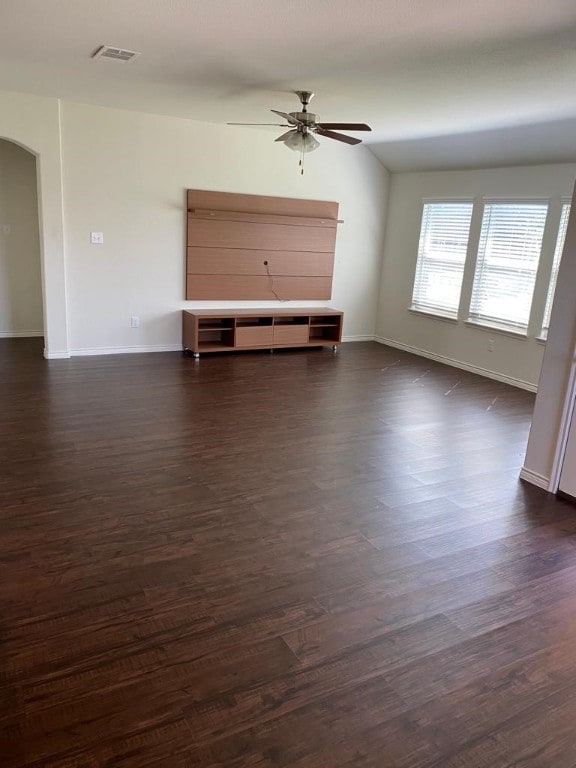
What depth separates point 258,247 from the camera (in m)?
7.24

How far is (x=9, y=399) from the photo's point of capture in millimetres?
4902

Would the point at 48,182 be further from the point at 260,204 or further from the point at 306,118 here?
the point at 306,118

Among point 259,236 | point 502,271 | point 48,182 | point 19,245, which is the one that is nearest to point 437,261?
point 502,271

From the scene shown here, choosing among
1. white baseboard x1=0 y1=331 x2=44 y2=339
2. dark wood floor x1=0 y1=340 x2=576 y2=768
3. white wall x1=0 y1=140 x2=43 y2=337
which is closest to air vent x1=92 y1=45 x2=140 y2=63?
dark wood floor x1=0 y1=340 x2=576 y2=768

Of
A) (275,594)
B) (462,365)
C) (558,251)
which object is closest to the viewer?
(275,594)

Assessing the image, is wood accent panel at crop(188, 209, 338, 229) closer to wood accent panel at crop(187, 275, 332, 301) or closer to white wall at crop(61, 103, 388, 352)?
white wall at crop(61, 103, 388, 352)

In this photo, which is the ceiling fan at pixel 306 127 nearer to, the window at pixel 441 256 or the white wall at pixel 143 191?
the white wall at pixel 143 191

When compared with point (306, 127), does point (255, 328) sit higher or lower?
lower

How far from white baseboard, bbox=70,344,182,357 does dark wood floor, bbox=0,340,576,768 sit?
5.94ft

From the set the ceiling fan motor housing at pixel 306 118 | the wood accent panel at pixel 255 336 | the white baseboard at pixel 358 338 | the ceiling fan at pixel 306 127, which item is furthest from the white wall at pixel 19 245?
the white baseboard at pixel 358 338

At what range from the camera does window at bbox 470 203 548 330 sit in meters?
6.06

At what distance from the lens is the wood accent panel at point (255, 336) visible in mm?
7074

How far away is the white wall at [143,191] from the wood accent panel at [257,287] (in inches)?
4.7

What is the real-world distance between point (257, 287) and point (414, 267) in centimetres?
222
